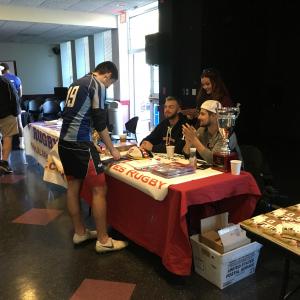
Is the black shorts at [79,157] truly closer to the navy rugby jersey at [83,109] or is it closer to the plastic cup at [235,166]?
the navy rugby jersey at [83,109]

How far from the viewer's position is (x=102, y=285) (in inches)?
83.8

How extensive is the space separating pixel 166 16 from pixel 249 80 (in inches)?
79.5

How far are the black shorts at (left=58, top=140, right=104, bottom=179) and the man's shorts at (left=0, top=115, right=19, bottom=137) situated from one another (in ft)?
8.62

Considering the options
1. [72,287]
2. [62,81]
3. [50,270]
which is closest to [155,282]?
[72,287]

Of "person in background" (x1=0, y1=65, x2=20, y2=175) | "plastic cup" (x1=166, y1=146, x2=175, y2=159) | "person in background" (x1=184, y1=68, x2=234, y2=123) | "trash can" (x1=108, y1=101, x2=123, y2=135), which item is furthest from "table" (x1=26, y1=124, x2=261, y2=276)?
"trash can" (x1=108, y1=101, x2=123, y2=135)

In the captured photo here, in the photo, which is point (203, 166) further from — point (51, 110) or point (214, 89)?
point (51, 110)

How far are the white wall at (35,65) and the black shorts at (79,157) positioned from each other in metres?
9.09

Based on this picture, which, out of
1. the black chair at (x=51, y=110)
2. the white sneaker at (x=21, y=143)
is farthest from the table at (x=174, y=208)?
the black chair at (x=51, y=110)

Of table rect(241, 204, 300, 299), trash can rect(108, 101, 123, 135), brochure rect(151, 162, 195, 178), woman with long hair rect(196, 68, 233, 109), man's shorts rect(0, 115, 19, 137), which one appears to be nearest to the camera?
table rect(241, 204, 300, 299)

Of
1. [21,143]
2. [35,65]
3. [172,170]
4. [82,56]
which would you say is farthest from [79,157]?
[35,65]

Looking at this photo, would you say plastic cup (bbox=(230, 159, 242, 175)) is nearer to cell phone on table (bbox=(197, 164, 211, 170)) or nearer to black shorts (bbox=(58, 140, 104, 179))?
cell phone on table (bbox=(197, 164, 211, 170))

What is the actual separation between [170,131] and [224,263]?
132cm

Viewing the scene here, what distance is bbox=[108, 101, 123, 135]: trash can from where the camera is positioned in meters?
6.89

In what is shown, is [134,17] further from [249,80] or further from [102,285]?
[102,285]
